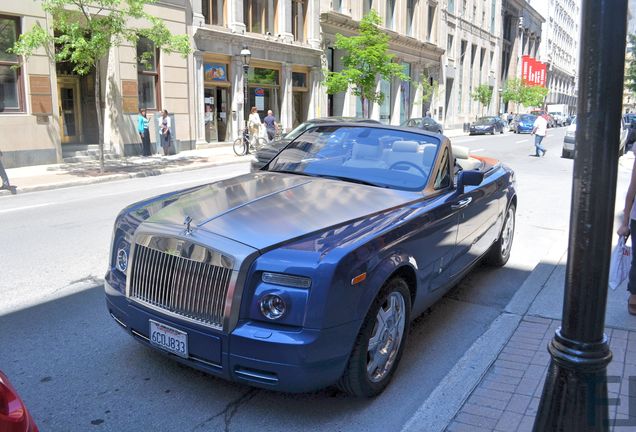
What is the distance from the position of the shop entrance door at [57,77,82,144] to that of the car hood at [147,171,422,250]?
18.7 m

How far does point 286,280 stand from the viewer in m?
3.06

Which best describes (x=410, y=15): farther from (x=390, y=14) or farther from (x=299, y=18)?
(x=299, y=18)

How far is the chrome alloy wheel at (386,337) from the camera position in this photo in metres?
3.55

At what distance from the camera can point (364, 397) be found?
355 cm

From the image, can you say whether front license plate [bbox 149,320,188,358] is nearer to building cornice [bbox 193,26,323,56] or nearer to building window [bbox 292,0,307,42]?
building cornice [bbox 193,26,323,56]

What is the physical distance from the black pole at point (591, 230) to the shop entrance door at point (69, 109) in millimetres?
21431

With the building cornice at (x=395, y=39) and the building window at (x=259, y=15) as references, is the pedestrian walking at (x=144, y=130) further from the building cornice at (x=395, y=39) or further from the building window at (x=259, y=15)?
the building cornice at (x=395, y=39)

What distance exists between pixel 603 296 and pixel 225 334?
74.6 inches

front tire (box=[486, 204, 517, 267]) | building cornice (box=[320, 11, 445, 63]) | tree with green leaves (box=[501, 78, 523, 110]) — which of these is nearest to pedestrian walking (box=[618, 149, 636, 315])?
front tire (box=[486, 204, 517, 267])

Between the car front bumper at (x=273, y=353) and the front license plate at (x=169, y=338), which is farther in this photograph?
the front license plate at (x=169, y=338)

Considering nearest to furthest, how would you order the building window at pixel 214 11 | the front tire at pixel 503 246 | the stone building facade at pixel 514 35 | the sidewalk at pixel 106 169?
the front tire at pixel 503 246 < the sidewalk at pixel 106 169 < the building window at pixel 214 11 < the stone building facade at pixel 514 35

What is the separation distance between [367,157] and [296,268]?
2.08m

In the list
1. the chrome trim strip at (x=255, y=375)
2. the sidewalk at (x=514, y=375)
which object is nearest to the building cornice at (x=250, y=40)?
the sidewalk at (x=514, y=375)

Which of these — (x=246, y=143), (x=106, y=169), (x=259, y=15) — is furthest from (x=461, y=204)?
(x=259, y=15)
